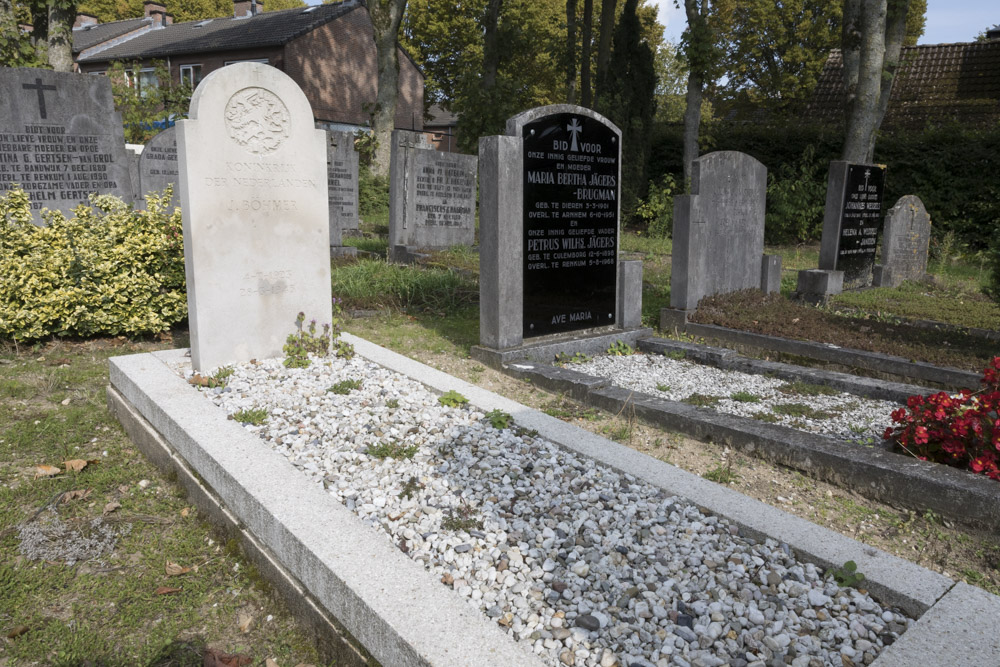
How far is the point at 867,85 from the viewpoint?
1204cm

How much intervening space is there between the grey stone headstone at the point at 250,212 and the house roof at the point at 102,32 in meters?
40.4

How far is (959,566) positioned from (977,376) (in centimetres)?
327

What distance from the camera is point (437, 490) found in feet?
10.8

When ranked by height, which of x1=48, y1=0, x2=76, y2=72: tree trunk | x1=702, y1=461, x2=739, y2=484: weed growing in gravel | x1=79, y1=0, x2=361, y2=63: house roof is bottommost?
x1=702, y1=461, x2=739, y2=484: weed growing in gravel

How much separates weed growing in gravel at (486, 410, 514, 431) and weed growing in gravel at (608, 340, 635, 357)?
255cm

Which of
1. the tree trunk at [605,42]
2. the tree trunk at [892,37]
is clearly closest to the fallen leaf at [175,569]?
the tree trunk at [892,37]

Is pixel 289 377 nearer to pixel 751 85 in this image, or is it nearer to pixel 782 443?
pixel 782 443

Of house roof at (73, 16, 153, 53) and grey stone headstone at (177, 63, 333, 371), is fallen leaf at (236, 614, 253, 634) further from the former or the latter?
house roof at (73, 16, 153, 53)

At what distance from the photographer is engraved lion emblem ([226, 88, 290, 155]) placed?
4.71 metres

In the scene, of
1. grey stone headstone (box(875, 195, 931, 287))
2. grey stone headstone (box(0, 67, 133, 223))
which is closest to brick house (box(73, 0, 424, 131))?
grey stone headstone (box(0, 67, 133, 223))

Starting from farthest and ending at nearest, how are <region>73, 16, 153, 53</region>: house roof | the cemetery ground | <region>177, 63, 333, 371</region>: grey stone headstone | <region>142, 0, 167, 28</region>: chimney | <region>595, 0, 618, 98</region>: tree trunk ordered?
<region>142, 0, 167, 28</region>: chimney → <region>73, 16, 153, 53</region>: house roof → <region>595, 0, 618, 98</region>: tree trunk → <region>177, 63, 333, 371</region>: grey stone headstone → the cemetery ground

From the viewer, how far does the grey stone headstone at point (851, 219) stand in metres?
9.96

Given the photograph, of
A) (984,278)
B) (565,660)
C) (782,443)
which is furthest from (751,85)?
(565,660)

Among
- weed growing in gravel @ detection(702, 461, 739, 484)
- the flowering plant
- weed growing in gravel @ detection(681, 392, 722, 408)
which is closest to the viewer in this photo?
the flowering plant
